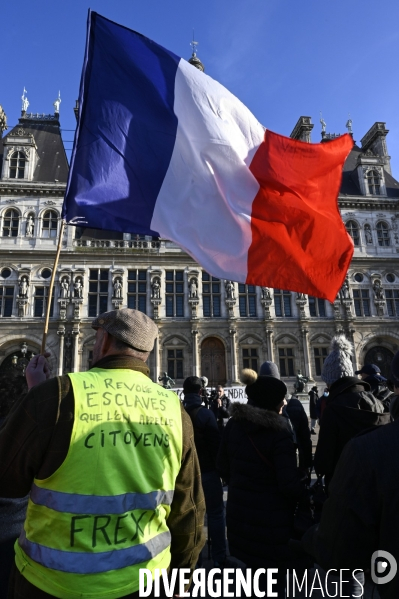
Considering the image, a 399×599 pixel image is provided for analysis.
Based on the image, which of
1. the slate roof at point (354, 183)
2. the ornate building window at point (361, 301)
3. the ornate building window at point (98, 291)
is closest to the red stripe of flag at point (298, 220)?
the ornate building window at point (98, 291)

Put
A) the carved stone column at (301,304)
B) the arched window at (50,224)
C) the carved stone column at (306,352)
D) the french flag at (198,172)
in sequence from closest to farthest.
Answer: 1. the french flag at (198,172)
2. the carved stone column at (306,352)
3. the arched window at (50,224)
4. the carved stone column at (301,304)

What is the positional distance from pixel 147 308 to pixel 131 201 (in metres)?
21.4

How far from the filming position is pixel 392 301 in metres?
28.7

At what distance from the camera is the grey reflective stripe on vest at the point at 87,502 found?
6.39ft

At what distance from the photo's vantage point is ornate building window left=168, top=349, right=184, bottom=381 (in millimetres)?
25594

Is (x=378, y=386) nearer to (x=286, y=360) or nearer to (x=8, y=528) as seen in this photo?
(x=8, y=528)

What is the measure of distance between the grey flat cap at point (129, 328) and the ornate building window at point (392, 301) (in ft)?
96.5

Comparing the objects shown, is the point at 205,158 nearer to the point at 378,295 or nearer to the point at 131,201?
the point at 131,201

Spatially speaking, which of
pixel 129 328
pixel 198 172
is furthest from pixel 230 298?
pixel 129 328

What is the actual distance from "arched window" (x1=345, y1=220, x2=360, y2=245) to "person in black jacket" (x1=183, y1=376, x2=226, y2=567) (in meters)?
27.5

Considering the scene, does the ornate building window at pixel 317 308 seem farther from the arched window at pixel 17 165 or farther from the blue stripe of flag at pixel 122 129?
the blue stripe of flag at pixel 122 129

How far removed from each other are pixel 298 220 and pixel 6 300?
24.4 m

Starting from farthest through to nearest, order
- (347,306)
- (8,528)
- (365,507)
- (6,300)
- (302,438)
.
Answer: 1. (347,306)
2. (6,300)
3. (302,438)
4. (8,528)
5. (365,507)

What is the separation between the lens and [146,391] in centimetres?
229
